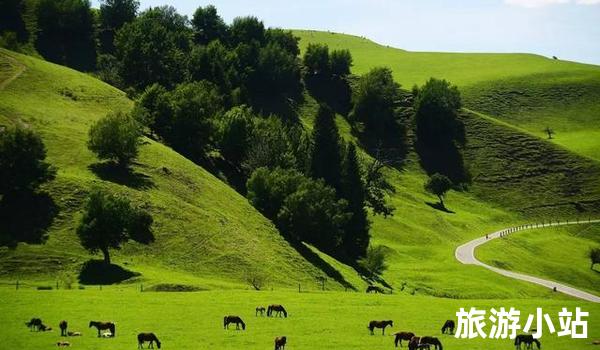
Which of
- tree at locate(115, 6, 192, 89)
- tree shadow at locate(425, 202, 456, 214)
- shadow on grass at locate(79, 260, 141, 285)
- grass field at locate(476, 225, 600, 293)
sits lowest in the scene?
grass field at locate(476, 225, 600, 293)

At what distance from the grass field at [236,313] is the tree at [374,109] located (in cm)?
12326

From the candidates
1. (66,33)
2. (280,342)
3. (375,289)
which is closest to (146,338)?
(280,342)

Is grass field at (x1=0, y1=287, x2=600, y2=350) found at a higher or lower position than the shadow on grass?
higher

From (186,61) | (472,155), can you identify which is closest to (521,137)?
(472,155)

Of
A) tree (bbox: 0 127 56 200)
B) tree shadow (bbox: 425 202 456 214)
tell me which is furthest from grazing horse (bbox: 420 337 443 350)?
tree shadow (bbox: 425 202 456 214)

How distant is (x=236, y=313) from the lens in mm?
54406

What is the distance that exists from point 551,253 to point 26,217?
9638 cm

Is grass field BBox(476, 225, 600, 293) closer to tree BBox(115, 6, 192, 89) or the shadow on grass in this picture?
the shadow on grass

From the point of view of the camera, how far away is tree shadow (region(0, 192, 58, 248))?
7419 centimetres

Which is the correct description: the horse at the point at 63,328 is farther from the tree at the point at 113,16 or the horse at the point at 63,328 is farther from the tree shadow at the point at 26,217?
the tree at the point at 113,16

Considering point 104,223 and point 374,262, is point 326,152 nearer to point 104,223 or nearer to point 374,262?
point 374,262

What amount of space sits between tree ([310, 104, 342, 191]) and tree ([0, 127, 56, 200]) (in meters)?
46.5

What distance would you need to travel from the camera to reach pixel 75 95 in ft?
388

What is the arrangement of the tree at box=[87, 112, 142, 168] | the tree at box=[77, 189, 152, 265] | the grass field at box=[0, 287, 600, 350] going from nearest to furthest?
the grass field at box=[0, 287, 600, 350] → the tree at box=[77, 189, 152, 265] → the tree at box=[87, 112, 142, 168]
